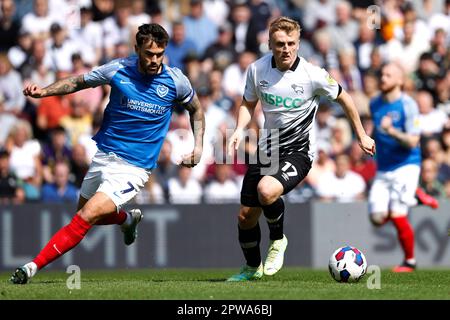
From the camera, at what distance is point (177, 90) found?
1145 centimetres

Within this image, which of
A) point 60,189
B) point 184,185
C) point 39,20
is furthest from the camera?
point 39,20

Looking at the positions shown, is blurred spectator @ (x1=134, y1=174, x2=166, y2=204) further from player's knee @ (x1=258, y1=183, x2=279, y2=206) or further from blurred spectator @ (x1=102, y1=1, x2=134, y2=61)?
player's knee @ (x1=258, y1=183, x2=279, y2=206)

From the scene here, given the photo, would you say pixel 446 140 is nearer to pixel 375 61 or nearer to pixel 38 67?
pixel 375 61

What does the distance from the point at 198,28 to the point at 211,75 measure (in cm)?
180

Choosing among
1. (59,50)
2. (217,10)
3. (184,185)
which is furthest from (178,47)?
(184,185)

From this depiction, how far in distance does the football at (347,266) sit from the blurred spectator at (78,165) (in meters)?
7.17

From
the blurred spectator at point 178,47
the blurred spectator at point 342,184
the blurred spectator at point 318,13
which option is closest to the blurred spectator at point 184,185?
the blurred spectator at point 342,184

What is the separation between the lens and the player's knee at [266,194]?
1094 centimetres

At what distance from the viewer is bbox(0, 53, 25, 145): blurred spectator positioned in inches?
742

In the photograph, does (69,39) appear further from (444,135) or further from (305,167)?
(305,167)

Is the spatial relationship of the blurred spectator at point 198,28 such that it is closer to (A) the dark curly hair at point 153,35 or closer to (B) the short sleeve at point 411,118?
(B) the short sleeve at point 411,118

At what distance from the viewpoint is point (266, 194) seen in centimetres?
1094

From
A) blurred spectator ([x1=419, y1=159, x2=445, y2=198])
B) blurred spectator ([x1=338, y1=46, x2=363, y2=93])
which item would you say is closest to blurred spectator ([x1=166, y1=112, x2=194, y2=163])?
blurred spectator ([x1=338, y1=46, x2=363, y2=93])

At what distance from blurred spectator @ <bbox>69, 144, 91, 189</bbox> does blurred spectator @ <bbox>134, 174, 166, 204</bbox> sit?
1013 mm
